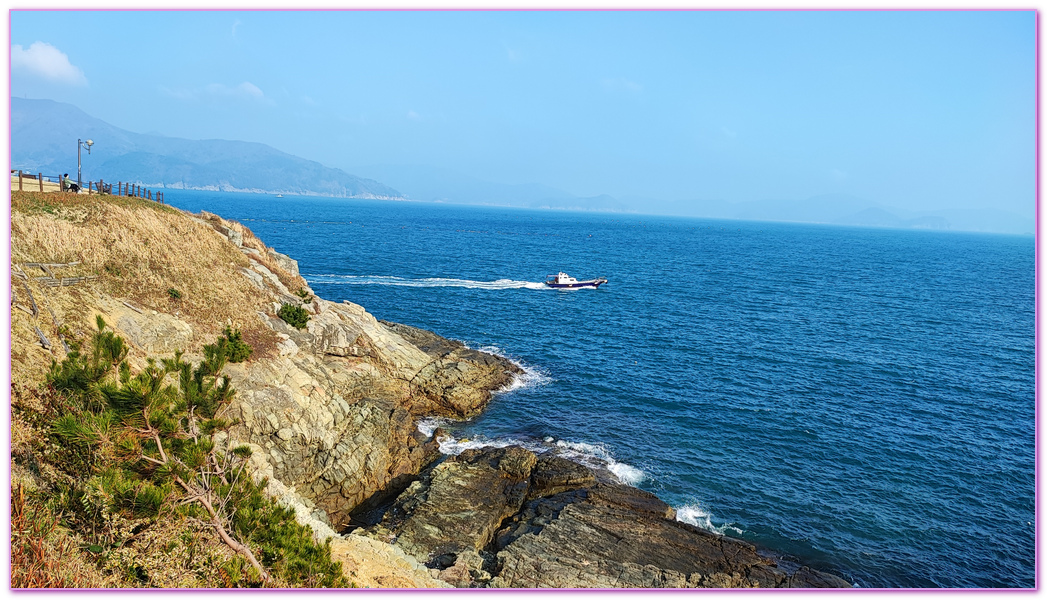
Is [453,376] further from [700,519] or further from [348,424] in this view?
A: [700,519]

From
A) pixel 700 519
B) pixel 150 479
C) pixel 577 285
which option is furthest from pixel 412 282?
pixel 150 479

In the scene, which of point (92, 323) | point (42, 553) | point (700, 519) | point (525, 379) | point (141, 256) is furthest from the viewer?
point (525, 379)

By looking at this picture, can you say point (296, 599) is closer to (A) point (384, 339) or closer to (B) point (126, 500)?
(B) point (126, 500)

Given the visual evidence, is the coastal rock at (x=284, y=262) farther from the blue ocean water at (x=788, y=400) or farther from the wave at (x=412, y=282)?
the wave at (x=412, y=282)

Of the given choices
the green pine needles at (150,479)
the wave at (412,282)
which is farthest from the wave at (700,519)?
the wave at (412,282)

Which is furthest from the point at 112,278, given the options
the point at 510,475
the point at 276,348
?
the point at 510,475

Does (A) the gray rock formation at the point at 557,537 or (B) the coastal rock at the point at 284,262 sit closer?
(A) the gray rock formation at the point at 557,537

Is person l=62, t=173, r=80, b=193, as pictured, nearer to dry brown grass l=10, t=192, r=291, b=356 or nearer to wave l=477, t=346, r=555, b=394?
dry brown grass l=10, t=192, r=291, b=356

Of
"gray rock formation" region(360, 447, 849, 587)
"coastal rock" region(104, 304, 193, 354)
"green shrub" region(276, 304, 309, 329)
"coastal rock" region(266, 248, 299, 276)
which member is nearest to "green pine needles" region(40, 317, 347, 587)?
"gray rock formation" region(360, 447, 849, 587)
